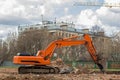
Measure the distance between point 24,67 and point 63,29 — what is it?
98.5m

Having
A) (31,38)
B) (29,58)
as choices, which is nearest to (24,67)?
(29,58)

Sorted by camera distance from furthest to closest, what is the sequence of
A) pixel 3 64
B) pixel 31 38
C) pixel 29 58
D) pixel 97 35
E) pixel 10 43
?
pixel 97 35 < pixel 10 43 < pixel 31 38 < pixel 3 64 < pixel 29 58

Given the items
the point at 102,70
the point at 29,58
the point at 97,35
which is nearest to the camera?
the point at 29,58

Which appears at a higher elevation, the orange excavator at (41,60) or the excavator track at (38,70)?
the orange excavator at (41,60)

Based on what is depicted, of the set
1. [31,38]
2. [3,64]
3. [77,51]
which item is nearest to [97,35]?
[77,51]

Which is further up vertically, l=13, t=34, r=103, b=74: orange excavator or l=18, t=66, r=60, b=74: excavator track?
l=13, t=34, r=103, b=74: orange excavator

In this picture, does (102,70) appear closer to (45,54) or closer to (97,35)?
(45,54)

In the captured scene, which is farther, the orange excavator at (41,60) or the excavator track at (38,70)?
the excavator track at (38,70)

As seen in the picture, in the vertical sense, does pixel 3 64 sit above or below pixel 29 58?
below

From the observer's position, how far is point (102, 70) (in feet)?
141

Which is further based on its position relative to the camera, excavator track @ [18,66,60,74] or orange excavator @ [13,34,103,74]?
excavator track @ [18,66,60,74]

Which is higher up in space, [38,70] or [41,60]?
[41,60]

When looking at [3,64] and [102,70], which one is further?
[3,64]

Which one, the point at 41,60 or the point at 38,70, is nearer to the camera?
the point at 41,60
